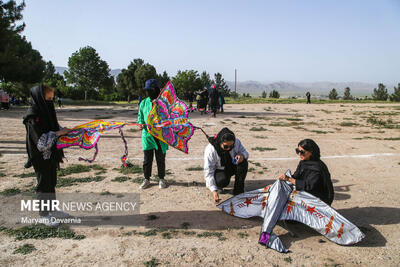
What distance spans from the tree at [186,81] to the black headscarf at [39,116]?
54.9m

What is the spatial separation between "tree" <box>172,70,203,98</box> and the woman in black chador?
54855 millimetres

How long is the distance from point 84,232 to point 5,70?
26.4 m

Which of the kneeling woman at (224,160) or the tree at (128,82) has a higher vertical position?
the tree at (128,82)

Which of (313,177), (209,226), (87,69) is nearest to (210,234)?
(209,226)

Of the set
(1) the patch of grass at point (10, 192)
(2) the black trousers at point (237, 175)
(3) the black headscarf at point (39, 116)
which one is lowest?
(1) the patch of grass at point (10, 192)

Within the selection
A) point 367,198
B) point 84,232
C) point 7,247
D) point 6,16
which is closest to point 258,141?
point 367,198

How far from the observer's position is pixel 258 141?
10008 mm

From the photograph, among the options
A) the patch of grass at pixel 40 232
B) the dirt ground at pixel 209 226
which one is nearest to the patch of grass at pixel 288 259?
the dirt ground at pixel 209 226

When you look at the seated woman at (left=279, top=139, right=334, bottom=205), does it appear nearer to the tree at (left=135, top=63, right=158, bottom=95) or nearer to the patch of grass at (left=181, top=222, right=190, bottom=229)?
the patch of grass at (left=181, top=222, right=190, bottom=229)

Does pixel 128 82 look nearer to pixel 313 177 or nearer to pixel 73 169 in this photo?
pixel 73 169

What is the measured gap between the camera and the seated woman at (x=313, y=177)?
395 cm

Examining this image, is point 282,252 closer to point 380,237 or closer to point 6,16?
point 380,237

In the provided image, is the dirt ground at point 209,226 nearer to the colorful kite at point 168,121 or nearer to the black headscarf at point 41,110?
the colorful kite at point 168,121

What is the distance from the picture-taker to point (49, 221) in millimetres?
3988
